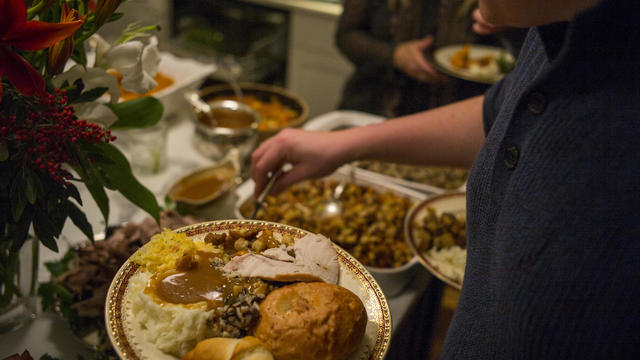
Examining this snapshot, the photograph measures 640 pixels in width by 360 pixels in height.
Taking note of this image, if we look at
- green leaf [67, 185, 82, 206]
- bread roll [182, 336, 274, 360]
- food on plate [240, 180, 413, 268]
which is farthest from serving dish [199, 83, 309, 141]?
bread roll [182, 336, 274, 360]

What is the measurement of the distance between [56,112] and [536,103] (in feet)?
1.78

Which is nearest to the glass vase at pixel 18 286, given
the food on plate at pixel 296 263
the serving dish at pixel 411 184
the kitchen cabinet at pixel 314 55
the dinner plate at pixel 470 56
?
the food on plate at pixel 296 263

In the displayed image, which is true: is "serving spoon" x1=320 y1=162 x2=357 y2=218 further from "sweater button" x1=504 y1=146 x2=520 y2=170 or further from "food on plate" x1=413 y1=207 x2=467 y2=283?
"sweater button" x1=504 y1=146 x2=520 y2=170

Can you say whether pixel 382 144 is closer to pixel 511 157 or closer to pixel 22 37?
pixel 511 157

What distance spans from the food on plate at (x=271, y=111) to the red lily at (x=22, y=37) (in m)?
1.17

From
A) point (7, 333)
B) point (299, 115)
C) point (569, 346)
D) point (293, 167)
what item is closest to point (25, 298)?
point (7, 333)

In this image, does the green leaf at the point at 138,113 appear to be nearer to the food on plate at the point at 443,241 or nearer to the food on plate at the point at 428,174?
the food on plate at the point at 443,241

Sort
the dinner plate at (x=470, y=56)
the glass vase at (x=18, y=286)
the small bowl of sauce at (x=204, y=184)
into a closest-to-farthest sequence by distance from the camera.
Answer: the glass vase at (x=18, y=286), the small bowl of sauce at (x=204, y=184), the dinner plate at (x=470, y=56)

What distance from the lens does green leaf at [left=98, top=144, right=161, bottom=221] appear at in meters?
0.74

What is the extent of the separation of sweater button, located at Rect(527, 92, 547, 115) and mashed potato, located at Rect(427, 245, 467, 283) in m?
0.57

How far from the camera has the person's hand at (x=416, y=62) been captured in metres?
2.23

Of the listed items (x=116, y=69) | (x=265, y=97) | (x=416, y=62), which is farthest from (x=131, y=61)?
(x=416, y=62)

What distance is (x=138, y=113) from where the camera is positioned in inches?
32.5

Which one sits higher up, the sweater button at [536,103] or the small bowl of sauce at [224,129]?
the sweater button at [536,103]
